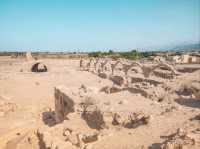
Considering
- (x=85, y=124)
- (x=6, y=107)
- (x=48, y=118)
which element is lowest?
(x=48, y=118)

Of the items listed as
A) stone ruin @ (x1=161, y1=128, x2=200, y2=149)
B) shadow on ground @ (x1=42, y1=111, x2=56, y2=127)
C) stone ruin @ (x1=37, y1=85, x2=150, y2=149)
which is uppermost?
stone ruin @ (x1=161, y1=128, x2=200, y2=149)

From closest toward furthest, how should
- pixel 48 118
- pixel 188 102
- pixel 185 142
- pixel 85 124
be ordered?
pixel 185 142 < pixel 85 124 < pixel 188 102 < pixel 48 118

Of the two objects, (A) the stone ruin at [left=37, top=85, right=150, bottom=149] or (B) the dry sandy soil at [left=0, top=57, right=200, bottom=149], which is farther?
(A) the stone ruin at [left=37, top=85, right=150, bottom=149]

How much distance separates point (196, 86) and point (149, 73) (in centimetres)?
902

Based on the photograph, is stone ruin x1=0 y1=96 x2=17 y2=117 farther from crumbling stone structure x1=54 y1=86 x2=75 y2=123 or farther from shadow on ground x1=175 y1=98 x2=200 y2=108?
shadow on ground x1=175 y1=98 x2=200 y2=108

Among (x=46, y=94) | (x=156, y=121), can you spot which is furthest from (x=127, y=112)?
(x=46, y=94)

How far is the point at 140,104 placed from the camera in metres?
11.0

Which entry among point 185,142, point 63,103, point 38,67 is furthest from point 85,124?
point 38,67

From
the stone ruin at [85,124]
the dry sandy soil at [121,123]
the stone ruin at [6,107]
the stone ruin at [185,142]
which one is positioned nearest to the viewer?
the stone ruin at [185,142]

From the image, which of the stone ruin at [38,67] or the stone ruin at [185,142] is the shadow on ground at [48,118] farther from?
the stone ruin at [38,67]

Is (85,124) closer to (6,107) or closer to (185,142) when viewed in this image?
(185,142)

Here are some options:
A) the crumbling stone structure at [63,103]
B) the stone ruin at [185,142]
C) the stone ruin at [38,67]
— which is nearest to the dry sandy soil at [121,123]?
the stone ruin at [185,142]

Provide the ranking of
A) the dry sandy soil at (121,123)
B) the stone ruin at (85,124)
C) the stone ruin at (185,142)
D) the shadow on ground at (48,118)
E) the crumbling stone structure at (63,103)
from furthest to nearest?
1. the shadow on ground at (48,118)
2. the crumbling stone structure at (63,103)
3. the stone ruin at (85,124)
4. the dry sandy soil at (121,123)
5. the stone ruin at (185,142)

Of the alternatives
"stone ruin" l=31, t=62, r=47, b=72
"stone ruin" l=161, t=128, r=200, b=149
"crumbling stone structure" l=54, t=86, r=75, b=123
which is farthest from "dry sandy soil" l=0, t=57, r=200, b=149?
"stone ruin" l=31, t=62, r=47, b=72
